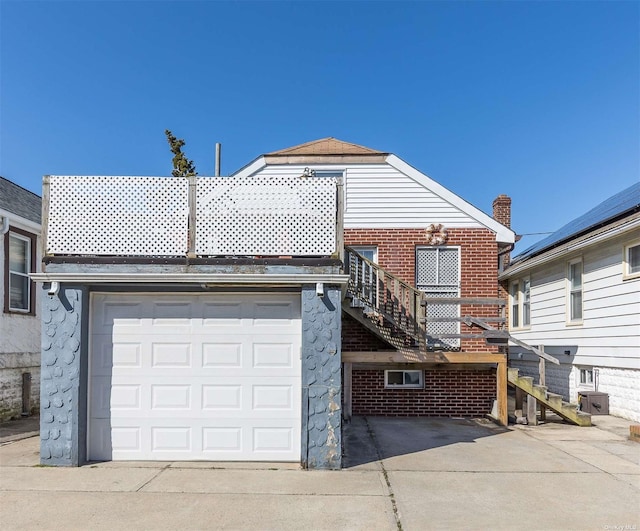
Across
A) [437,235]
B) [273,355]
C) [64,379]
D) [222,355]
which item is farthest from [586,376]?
[64,379]

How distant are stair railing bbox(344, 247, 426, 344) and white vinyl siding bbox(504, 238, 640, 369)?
179 inches

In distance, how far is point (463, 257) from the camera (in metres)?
11.1

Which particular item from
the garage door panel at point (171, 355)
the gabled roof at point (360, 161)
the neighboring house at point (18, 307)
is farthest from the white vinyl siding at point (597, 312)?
the neighboring house at point (18, 307)

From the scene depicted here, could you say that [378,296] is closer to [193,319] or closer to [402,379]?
[402,379]

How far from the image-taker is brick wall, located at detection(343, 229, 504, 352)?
435 inches

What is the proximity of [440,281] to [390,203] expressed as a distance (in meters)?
2.21

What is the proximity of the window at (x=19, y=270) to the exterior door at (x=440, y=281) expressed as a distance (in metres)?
9.12

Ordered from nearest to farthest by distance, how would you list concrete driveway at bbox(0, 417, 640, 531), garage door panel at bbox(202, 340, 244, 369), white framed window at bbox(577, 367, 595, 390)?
concrete driveway at bbox(0, 417, 640, 531)
garage door panel at bbox(202, 340, 244, 369)
white framed window at bbox(577, 367, 595, 390)

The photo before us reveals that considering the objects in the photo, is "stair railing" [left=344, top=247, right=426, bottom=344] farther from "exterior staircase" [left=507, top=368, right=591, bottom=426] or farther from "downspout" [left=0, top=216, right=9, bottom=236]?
"downspout" [left=0, top=216, right=9, bottom=236]

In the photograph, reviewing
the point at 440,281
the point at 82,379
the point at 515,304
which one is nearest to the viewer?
the point at 82,379

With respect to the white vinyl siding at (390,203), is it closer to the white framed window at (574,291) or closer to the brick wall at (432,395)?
the white framed window at (574,291)

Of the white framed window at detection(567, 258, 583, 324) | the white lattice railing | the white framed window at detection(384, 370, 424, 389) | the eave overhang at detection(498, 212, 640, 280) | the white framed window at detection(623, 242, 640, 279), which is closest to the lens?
the white lattice railing

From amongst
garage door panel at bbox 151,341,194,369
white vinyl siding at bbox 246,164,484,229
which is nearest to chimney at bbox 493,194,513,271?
white vinyl siding at bbox 246,164,484,229

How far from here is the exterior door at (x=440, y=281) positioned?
1105cm
